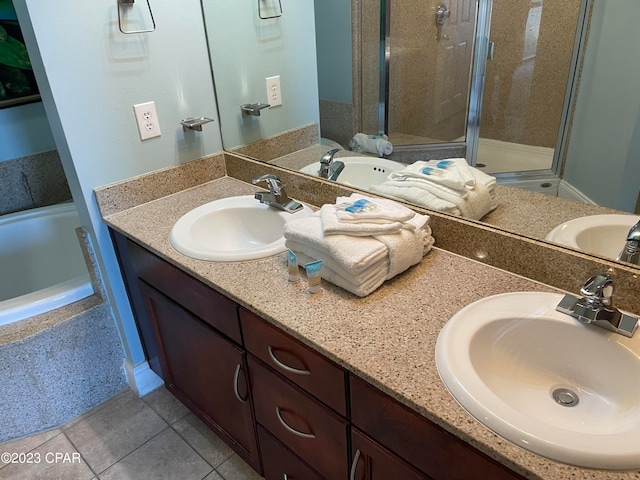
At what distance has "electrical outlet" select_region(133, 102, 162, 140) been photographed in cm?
162

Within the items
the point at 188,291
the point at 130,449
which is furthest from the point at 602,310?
the point at 130,449

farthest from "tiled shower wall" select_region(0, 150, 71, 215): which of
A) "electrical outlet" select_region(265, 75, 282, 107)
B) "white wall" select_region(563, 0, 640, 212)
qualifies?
"white wall" select_region(563, 0, 640, 212)

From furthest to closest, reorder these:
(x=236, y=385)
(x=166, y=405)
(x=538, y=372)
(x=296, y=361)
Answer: (x=166, y=405)
(x=236, y=385)
(x=296, y=361)
(x=538, y=372)

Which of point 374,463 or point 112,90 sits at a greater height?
point 112,90

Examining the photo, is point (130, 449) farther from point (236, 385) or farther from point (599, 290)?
point (599, 290)

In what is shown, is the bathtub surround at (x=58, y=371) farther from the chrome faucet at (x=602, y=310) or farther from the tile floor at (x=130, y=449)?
the chrome faucet at (x=602, y=310)

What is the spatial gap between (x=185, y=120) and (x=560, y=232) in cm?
130

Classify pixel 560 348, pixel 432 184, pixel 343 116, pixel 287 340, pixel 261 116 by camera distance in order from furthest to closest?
1. pixel 261 116
2. pixel 343 116
3. pixel 432 184
4. pixel 287 340
5. pixel 560 348

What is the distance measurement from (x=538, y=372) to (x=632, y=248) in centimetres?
33

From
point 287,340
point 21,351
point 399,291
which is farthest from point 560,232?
point 21,351

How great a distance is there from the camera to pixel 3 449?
177 cm

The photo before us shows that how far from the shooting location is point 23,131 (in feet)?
7.66

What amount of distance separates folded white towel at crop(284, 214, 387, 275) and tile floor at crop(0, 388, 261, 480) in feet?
3.05

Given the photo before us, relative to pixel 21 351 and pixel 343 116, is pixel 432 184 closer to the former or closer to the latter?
pixel 343 116
